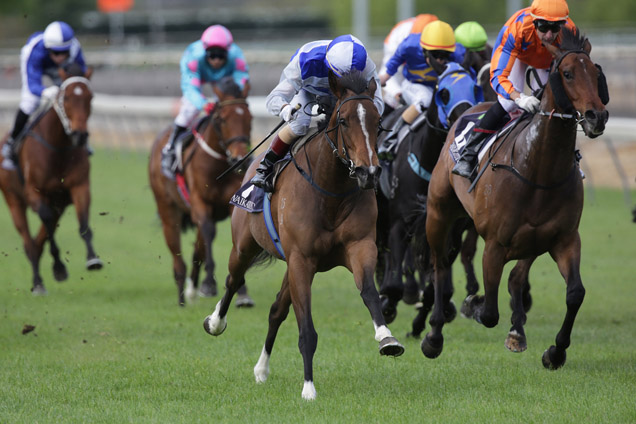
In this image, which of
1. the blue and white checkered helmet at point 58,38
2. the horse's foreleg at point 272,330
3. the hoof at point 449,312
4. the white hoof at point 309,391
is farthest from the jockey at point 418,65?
the blue and white checkered helmet at point 58,38

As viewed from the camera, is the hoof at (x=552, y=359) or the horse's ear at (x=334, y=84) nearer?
the horse's ear at (x=334, y=84)

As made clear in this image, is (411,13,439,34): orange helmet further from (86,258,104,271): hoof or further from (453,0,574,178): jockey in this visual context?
(86,258,104,271): hoof

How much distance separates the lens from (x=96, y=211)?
700 inches

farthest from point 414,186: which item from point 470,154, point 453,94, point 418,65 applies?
point 470,154

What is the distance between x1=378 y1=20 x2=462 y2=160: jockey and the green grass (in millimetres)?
1826

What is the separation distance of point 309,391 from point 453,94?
320 cm

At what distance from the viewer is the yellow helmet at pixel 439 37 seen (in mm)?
8461

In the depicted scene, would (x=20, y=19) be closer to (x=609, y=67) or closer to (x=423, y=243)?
(x=609, y=67)

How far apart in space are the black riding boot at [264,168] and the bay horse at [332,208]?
13 centimetres

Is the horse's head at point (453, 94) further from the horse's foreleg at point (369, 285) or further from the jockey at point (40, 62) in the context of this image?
the jockey at point (40, 62)

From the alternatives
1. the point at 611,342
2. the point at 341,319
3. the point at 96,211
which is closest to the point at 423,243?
the point at 341,319

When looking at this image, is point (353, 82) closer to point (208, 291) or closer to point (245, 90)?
point (245, 90)

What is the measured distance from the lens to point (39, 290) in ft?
35.2

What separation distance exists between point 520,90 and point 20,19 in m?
53.5
